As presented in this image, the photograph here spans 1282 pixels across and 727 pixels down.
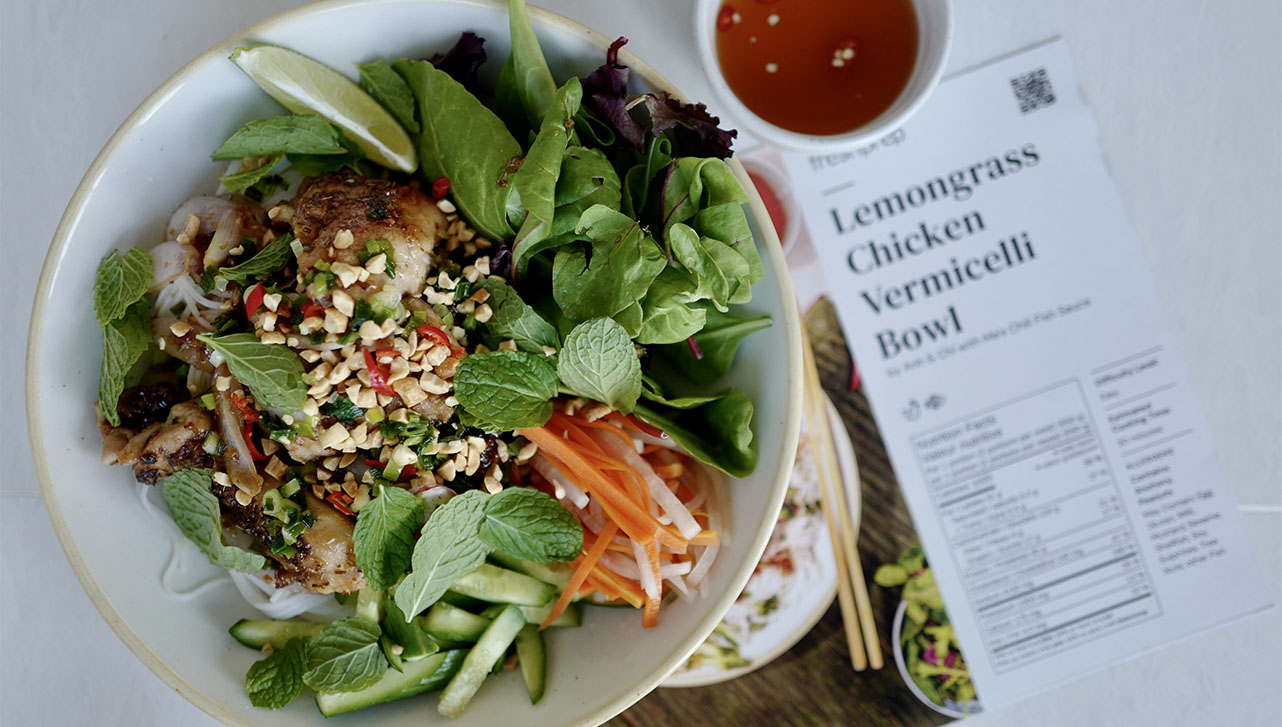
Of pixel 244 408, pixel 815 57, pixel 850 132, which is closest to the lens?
pixel 244 408

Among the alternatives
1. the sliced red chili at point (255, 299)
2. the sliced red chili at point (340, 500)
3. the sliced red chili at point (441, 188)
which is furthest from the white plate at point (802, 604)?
the sliced red chili at point (255, 299)

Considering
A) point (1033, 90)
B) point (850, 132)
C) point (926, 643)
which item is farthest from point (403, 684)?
point (1033, 90)

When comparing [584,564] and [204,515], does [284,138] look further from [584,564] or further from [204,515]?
[584,564]

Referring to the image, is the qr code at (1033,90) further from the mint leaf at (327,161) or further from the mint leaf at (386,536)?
the mint leaf at (386,536)

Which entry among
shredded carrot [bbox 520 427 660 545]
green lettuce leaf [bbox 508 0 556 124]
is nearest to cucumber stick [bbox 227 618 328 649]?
shredded carrot [bbox 520 427 660 545]

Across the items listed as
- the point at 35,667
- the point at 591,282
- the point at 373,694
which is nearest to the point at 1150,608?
the point at 591,282

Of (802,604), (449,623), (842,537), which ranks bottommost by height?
(802,604)

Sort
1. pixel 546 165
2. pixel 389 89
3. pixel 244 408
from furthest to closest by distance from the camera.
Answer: pixel 389 89 < pixel 244 408 < pixel 546 165
